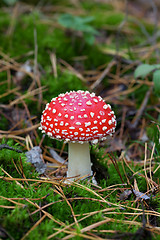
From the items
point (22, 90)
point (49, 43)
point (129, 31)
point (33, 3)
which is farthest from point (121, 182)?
point (33, 3)

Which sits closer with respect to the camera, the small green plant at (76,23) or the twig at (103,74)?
the twig at (103,74)

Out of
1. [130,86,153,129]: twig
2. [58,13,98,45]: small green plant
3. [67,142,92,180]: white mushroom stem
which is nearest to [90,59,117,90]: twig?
[58,13,98,45]: small green plant

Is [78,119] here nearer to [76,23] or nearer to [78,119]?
[78,119]

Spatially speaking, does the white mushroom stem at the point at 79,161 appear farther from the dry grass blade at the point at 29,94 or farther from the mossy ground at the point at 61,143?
the dry grass blade at the point at 29,94

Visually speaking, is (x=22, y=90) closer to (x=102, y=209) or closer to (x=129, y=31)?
(x=102, y=209)

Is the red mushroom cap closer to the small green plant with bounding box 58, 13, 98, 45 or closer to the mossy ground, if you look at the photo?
the mossy ground

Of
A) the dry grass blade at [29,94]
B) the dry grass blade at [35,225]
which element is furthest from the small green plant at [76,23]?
the dry grass blade at [35,225]
